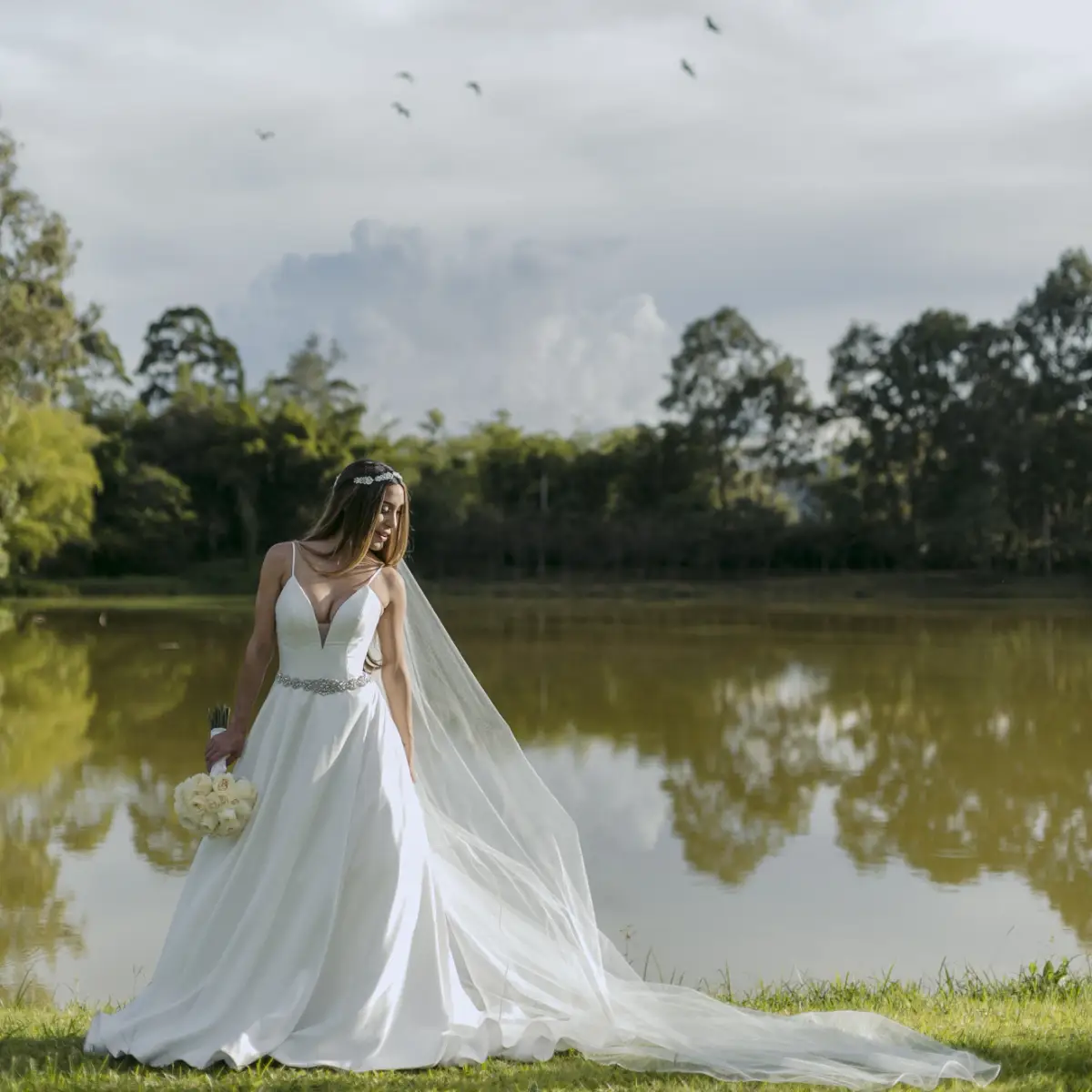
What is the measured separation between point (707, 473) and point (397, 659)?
125 feet

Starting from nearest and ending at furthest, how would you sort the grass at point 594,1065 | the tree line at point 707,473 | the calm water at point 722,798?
1. the grass at point 594,1065
2. the calm water at point 722,798
3. the tree line at point 707,473

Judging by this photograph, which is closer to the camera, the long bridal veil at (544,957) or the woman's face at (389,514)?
the long bridal veil at (544,957)

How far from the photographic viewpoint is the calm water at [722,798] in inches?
231

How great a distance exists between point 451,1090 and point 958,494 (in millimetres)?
36369

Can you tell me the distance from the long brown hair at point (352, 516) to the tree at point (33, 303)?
999 inches

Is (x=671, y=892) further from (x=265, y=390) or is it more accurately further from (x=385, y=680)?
(x=265, y=390)

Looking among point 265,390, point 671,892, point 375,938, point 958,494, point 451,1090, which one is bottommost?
point 671,892

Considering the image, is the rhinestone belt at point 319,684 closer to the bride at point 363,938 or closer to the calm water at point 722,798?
the bride at point 363,938

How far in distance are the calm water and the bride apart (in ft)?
5.96

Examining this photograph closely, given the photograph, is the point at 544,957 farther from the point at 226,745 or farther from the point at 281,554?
the point at 281,554

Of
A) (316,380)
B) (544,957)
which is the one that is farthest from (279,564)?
(316,380)

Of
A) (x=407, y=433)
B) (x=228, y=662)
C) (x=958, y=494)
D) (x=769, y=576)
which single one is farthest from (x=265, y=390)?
(x=228, y=662)

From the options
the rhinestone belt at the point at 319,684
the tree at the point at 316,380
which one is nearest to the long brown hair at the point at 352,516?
the rhinestone belt at the point at 319,684

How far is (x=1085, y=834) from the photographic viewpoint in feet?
26.1
